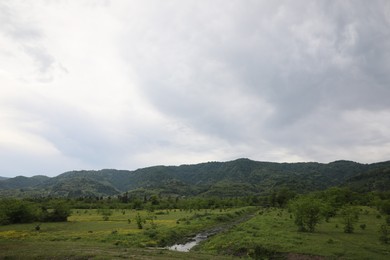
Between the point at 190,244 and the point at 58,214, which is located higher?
the point at 58,214

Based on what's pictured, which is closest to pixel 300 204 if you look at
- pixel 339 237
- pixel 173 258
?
pixel 339 237

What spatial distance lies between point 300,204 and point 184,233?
22.4m

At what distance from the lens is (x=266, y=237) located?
140 feet

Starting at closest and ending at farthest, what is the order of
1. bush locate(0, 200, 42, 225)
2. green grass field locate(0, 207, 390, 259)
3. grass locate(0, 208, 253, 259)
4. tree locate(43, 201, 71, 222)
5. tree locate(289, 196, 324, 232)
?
grass locate(0, 208, 253, 259) < green grass field locate(0, 207, 390, 259) < tree locate(289, 196, 324, 232) < bush locate(0, 200, 42, 225) < tree locate(43, 201, 71, 222)

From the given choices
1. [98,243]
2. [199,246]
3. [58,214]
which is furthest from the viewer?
[58,214]

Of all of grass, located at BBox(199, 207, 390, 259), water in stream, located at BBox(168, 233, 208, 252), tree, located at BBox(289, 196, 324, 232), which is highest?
tree, located at BBox(289, 196, 324, 232)

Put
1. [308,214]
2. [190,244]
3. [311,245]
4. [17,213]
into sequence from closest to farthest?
[311,245] < [190,244] < [308,214] < [17,213]

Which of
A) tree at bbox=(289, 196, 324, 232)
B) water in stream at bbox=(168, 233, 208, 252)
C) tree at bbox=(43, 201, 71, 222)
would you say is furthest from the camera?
tree at bbox=(43, 201, 71, 222)

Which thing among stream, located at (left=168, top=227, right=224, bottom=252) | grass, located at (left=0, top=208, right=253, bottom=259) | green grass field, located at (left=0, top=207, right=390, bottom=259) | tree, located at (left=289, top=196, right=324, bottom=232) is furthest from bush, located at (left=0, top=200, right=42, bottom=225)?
tree, located at (left=289, top=196, right=324, bottom=232)

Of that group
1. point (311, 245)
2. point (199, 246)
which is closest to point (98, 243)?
point (199, 246)

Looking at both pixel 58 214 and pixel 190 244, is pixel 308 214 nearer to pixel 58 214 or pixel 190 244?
pixel 190 244

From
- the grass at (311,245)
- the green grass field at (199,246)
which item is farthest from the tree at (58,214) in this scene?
the grass at (311,245)

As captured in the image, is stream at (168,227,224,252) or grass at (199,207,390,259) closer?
grass at (199,207,390,259)

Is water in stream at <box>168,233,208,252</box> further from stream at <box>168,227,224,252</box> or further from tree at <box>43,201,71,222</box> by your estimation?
tree at <box>43,201,71,222</box>
